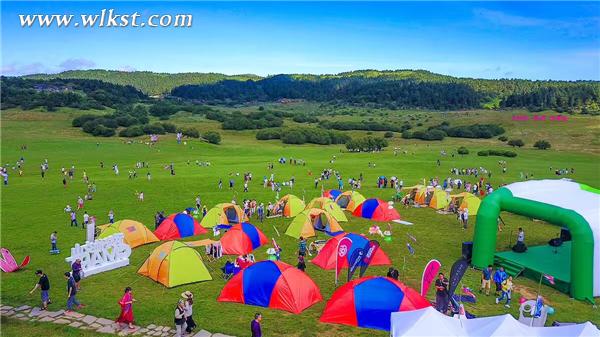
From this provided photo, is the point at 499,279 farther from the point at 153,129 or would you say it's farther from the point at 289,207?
the point at 153,129

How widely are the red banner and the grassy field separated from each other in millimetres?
810

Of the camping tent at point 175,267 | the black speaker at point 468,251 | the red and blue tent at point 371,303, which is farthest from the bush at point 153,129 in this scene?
the red and blue tent at point 371,303

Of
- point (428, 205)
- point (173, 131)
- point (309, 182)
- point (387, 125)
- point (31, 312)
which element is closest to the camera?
point (31, 312)

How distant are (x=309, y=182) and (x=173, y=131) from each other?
53889 mm

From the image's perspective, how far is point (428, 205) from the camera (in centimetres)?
3522

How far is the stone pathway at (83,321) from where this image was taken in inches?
553

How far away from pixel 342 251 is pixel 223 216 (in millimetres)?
10972

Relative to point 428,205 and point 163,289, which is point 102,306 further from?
point 428,205

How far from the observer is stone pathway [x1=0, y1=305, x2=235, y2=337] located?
1405cm

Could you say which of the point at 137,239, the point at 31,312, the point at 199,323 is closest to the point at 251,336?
the point at 199,323

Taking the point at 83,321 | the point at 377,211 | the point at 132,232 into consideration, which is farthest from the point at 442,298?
the point at 132,232

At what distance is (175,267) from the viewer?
60.0 feet

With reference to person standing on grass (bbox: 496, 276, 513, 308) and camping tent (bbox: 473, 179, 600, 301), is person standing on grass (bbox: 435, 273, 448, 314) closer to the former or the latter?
person standing on grass (bbox: 496, 276, 513, 308)

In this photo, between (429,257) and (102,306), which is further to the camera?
(429,257)
